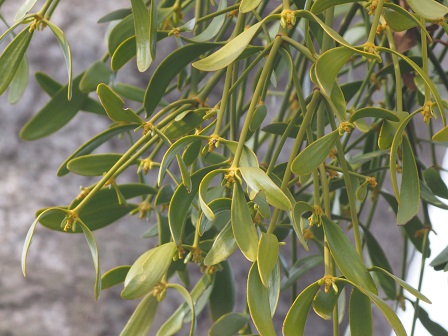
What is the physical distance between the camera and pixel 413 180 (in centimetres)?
46

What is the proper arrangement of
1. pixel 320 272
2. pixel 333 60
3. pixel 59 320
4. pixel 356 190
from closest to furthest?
pixel 333 60, pixel 356 190, pixel 59 320, pixel 320 272

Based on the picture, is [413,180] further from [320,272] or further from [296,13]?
[320,272]

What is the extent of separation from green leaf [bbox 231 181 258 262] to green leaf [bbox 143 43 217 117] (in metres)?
0.15

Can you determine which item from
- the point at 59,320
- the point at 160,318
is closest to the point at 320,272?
the point at 160,318

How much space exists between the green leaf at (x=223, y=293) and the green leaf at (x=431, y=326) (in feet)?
0.53

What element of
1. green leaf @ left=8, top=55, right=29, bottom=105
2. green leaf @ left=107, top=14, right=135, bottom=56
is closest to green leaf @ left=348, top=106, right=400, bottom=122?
green leaf @ left=107, top=14, right=135, bottom=56

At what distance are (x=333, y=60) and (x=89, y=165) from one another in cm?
20

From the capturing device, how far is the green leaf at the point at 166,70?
527 mm

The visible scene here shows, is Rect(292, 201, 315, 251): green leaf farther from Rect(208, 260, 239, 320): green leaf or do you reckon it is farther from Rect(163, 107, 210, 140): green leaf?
Rect(208, 260, 239, 320): green leaf

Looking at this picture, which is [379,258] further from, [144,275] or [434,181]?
[144,275]

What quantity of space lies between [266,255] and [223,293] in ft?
0.97

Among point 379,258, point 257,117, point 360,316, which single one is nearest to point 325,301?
point 360,316

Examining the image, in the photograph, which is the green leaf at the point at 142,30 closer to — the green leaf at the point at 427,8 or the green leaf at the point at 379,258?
the green leaf at the point at 427,8

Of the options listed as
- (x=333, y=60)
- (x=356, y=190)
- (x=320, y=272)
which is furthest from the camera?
(x=320, y=272)
